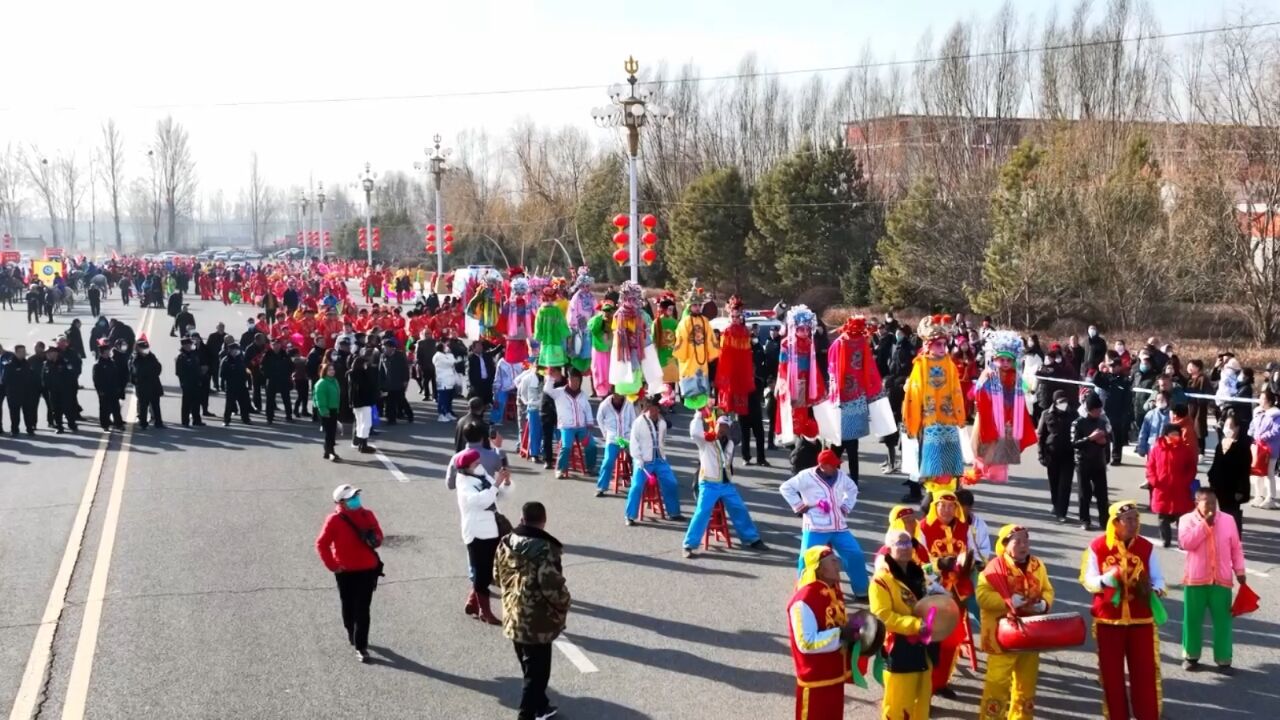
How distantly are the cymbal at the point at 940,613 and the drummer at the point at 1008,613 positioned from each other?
1.49 ft

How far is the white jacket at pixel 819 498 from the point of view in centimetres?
960

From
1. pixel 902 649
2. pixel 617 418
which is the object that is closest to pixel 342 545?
pixel 902 649

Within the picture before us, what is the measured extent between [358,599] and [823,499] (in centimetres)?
373

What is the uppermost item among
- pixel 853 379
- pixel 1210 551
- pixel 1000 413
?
pixel 853 379

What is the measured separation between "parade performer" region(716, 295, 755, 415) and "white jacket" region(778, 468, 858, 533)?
16.9ft

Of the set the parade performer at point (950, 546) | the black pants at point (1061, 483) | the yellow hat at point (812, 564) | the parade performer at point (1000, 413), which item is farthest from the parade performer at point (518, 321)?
the yellow hat at point (812, 564)

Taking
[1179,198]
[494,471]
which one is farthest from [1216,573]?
[1179,198]

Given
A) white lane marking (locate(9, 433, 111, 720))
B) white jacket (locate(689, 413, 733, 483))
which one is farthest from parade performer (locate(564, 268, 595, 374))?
white lane marking (locate(9, 433, 111, 720))

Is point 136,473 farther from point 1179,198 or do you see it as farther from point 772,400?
point 1179,198

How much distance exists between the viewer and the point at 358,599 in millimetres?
8883

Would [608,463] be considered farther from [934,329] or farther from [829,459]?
[829,459]

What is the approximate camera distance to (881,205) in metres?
43.2

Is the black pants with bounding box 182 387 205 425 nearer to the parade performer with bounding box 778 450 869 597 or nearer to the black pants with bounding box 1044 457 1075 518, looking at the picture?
the parade performer with bounding box 778 450 869 597

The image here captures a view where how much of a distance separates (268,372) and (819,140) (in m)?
39.6
